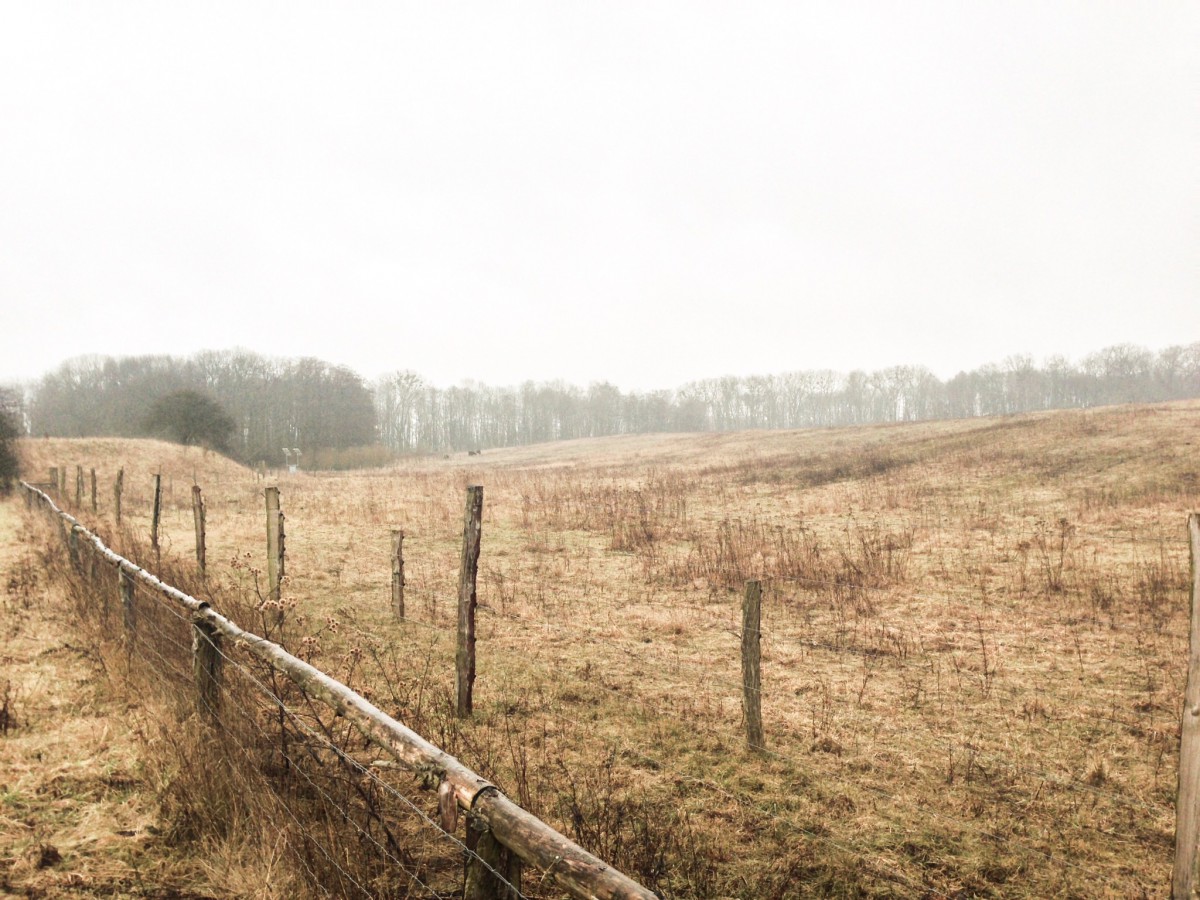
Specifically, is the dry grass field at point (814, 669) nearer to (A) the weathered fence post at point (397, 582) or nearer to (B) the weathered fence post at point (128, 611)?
(A) the weathered fence post at point (397, 582)

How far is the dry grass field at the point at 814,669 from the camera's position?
448 cm

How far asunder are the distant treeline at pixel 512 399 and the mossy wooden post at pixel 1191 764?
64844 mm

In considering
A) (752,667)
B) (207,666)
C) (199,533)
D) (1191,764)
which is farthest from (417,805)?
(199,533)

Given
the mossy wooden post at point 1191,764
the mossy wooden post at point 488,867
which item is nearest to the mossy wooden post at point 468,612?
the mossy wooden post at point 488,867

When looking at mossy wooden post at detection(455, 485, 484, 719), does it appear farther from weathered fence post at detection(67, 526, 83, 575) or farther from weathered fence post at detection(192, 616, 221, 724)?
weathered fence post at detection(67, 526, 83, 575)

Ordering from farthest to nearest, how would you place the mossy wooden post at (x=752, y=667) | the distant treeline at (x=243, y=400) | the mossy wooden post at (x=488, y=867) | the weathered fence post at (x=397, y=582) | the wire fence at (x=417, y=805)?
the distant treeline at (x=243, y=400)
the weathered fence post at (x=397, y=582)
the mossy wooden post at (x=752, y=667)
the wire fence at (x=417, y=805)
the mossy wooden post at (x=488, y=867)

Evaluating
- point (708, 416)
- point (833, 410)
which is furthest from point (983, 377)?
point (708, 416)

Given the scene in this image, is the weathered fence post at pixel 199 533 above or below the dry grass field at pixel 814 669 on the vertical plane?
Answer: above

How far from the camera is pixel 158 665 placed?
241 inches

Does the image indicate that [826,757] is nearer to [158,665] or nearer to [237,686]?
[237,686]

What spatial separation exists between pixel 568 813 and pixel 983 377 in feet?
373

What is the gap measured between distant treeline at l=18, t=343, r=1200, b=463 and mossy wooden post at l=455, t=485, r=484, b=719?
59979 mm

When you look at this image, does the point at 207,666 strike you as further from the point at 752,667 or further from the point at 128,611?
the point at 752,667

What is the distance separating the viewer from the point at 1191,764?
11.5ft
